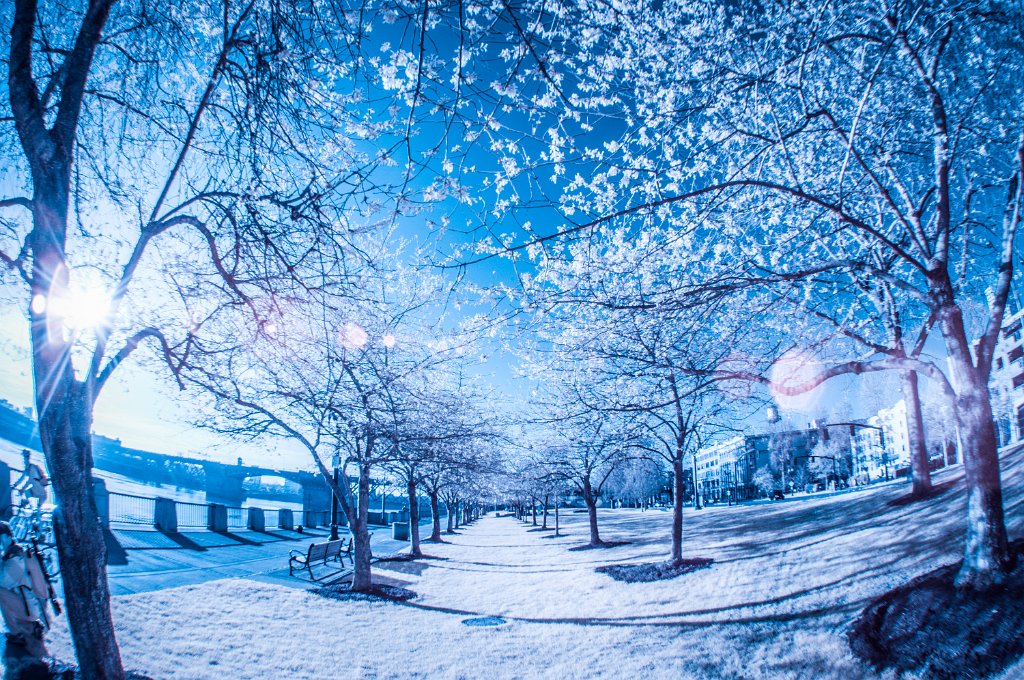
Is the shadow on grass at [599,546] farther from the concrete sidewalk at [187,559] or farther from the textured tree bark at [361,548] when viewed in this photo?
the textured tree bark at [361,548]

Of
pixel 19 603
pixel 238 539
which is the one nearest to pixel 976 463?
pixel 19 603

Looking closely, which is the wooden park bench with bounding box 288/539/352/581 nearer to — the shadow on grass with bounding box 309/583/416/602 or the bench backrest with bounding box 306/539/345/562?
the bench backrest with bounding box 306/539/345/562

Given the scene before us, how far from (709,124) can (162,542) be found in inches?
743

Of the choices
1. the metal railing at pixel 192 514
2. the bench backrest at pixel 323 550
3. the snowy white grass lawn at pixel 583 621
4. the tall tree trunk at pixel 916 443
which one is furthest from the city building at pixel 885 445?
the metal railing at pixel 192 514

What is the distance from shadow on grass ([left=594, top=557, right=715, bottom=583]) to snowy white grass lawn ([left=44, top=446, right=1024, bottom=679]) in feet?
1.42

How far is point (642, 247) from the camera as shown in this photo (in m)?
6.21

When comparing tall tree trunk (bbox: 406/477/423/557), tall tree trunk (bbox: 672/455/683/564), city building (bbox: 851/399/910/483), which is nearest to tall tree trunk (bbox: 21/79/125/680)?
tall tree trunk (bbox: 672/455/683/564)

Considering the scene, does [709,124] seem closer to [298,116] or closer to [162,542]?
[298,116]

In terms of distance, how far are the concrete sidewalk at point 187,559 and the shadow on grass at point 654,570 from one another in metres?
7.65

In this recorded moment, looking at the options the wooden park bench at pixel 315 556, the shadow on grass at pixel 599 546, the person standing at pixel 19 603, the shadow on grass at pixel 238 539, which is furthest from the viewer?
the shadow on grass at pixel 599 546

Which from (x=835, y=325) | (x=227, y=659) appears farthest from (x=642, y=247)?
(x=227, y=659)

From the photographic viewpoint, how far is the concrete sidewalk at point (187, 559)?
10320mm

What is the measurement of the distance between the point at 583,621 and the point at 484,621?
71.6 inches

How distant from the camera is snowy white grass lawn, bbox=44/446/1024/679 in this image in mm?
6258
